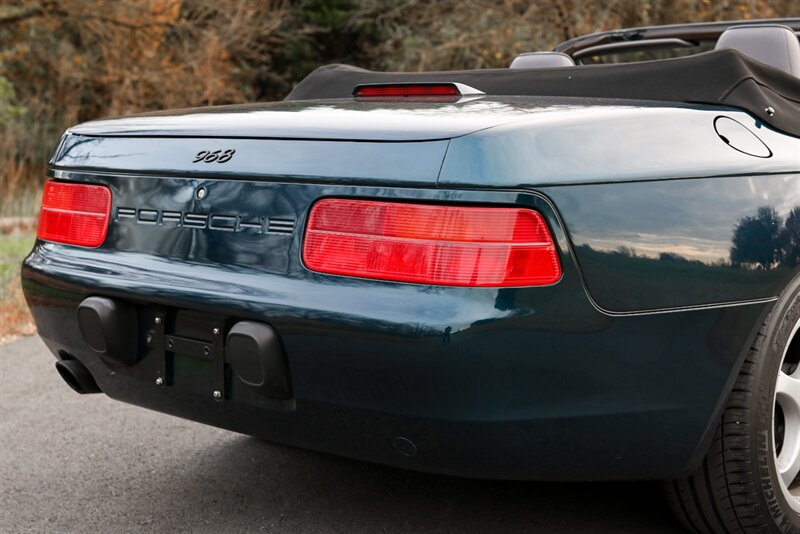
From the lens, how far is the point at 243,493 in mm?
3018

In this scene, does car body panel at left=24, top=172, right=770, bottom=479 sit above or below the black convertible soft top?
below

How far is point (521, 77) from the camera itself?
3207mm

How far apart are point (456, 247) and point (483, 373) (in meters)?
0.27

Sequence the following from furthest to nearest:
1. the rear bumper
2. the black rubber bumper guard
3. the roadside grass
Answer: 1. the roadside grass
2. the black rubber bumper guard
3. the rear bumper

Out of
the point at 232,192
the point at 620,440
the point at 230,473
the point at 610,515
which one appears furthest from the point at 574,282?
the point at 230,473

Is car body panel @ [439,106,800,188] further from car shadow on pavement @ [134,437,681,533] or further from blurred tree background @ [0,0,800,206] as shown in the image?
blurred tree background @ [0,0,800,206]

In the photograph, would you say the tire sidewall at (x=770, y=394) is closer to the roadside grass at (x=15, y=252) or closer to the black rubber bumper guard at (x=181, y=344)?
the black rubber bumper guard at (x=181, y=344)

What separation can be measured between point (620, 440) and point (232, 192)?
1.08 meters

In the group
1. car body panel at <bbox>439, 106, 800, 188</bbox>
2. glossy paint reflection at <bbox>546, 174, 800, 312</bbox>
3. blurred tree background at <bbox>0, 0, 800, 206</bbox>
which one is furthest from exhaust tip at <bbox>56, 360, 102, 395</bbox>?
blurred tree background at <bbox>0, 0, 800, 206</bbox>

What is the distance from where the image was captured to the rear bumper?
6.68 feet

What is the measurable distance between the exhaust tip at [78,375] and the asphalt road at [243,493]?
384mm

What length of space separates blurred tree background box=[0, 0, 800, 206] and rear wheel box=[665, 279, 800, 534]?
34.3 feet

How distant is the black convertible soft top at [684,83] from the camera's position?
262 cm

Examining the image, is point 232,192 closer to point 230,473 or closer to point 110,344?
point 110,344
